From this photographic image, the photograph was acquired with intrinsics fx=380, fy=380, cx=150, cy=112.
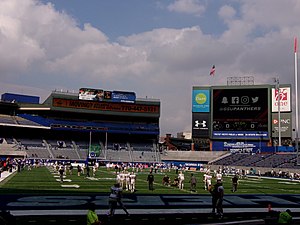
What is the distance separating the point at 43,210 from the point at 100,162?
58.3 meters

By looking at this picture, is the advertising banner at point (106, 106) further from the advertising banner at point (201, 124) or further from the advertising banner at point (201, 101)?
the advertising banner at point (201, 124)

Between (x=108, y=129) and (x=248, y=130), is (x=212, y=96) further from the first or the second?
(x=108, y=129)

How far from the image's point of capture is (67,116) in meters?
86.8

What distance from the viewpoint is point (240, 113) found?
72312 mm

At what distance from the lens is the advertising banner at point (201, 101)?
244 ft

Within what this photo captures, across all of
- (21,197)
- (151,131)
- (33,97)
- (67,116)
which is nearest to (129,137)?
(151,131)

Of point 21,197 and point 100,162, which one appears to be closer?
point 21,197

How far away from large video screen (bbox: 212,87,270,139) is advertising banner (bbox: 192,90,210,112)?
1.30 m

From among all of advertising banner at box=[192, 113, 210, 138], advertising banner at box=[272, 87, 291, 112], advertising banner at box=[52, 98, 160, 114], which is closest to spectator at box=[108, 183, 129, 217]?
advertising banner at box=[192, 113, 210, 138]

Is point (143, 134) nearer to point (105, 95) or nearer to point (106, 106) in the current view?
point (106, 106)

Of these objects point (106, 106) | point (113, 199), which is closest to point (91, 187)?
point (113, 199)

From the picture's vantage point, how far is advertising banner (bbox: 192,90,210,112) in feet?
244

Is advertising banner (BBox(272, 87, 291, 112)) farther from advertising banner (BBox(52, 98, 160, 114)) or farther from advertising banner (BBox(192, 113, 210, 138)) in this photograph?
advertising banner (BBox(52, 98, 160, 114))

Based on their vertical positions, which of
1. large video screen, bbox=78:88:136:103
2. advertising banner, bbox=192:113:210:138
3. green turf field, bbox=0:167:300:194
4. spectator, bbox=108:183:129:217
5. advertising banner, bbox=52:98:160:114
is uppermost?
large video screen, bbox=78:88:136:103
